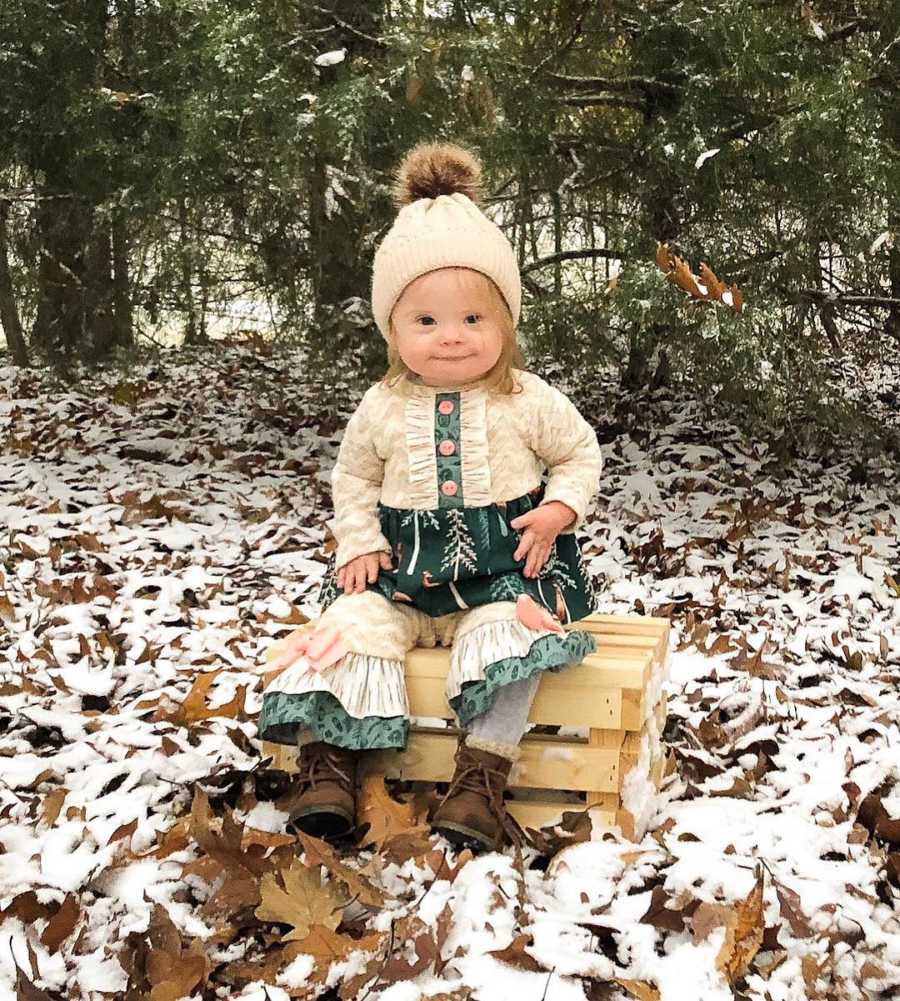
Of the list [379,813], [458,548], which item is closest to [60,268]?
[458,548]

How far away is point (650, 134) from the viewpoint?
5.17 m

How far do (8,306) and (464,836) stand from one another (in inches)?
228

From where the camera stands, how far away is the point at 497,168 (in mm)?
5176

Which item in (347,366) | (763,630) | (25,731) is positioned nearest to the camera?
(25,731)

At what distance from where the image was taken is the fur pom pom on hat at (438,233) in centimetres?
236

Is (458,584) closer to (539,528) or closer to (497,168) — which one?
(539,528)

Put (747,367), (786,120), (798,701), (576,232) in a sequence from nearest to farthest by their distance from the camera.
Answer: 1. (798,701)
2. (786,120)
3. (747,367)
4. (576,232)

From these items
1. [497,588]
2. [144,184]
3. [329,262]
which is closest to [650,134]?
[329,262]

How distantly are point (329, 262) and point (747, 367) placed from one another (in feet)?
7.00

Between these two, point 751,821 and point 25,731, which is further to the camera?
point 25,731

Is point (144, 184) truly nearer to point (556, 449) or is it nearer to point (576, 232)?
point (576, 232)

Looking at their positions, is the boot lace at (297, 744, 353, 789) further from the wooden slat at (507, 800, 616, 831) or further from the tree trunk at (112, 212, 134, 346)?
the tree trunk at (112, 212, 134, 346)

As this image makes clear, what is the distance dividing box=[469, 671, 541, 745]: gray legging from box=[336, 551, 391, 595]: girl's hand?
17.1 inches

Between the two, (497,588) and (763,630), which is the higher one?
(497,588)
